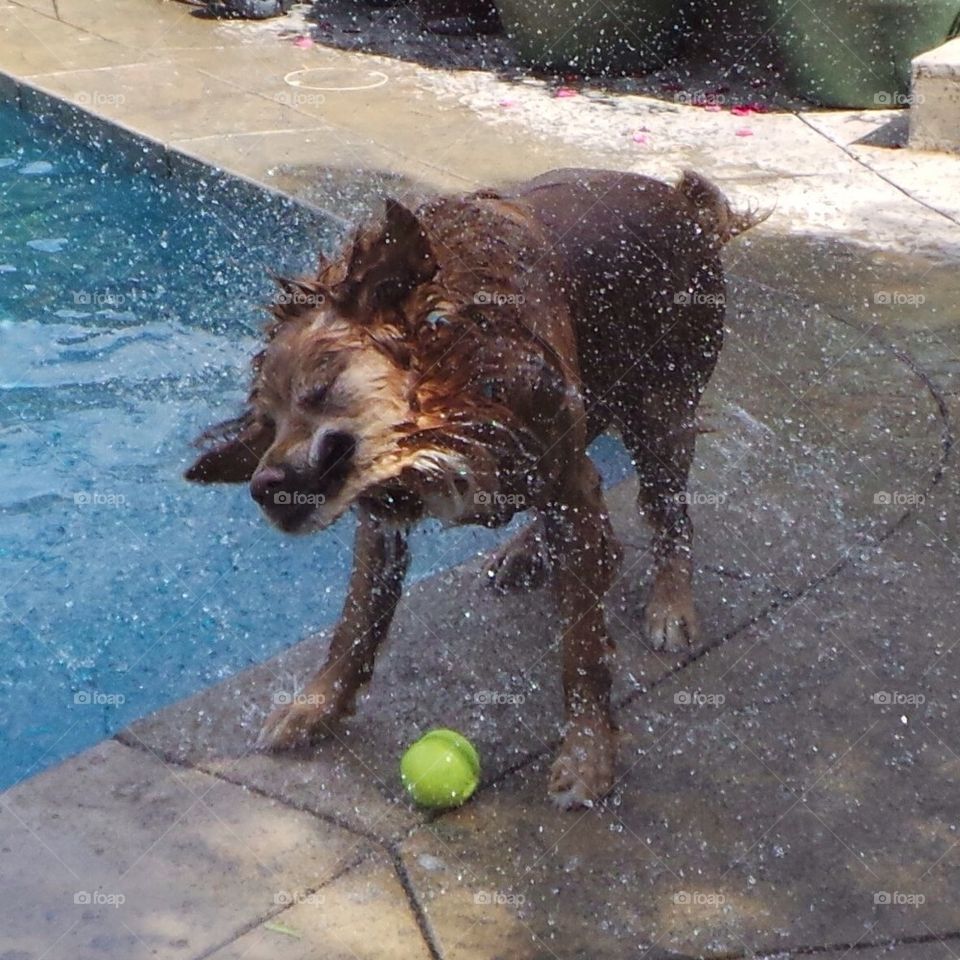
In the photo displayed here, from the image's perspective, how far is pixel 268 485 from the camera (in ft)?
8.70

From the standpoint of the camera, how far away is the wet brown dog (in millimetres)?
2721

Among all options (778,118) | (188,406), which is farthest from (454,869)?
(778,118)

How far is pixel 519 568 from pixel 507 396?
138 cm

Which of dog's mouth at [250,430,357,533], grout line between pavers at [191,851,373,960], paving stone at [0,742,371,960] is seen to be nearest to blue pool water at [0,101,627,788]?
dog's mouth at [250,430,357,533]

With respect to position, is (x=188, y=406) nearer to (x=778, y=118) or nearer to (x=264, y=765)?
(x=264, y=765)

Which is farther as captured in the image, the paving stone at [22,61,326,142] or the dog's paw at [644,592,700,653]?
the paving stone at [22,61,326,142]

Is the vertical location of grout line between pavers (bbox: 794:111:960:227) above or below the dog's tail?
below

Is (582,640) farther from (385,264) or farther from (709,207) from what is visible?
(709,207)

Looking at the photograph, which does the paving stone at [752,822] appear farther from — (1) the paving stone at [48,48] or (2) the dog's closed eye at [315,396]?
(1) the paving stone at [48,48]

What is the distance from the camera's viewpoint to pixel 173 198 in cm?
816

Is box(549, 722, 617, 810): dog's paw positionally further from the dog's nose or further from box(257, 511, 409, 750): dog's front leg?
the dog's nose

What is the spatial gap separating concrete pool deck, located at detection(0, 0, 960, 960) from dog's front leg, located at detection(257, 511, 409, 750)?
0.22 feet

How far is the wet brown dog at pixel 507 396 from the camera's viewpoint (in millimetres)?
2721

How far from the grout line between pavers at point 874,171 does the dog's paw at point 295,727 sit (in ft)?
15.1
